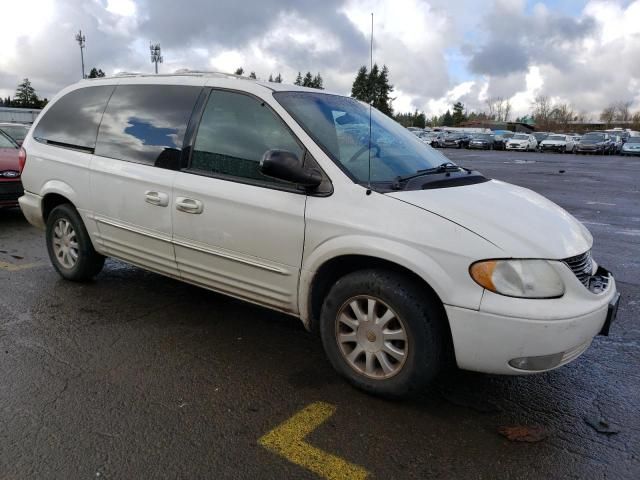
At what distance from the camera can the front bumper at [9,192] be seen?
7832 millimetres

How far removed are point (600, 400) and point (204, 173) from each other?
288 cm

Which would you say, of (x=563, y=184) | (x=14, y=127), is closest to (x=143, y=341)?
(x=14, y=127)

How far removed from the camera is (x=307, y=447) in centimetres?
261

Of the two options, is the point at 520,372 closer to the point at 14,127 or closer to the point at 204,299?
the point at 204,299

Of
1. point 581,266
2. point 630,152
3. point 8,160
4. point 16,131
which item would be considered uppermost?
point 581,266

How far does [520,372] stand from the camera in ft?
8.95

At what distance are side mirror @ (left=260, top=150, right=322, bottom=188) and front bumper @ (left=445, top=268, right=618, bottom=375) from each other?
1.07 metres

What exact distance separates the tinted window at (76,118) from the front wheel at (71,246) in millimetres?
627

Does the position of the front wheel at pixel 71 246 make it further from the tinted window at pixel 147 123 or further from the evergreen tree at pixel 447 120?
the evergreen tree at pixel 447 120

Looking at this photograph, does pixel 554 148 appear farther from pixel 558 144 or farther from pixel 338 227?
pixel 338 227

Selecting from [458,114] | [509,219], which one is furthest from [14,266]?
[458,114]

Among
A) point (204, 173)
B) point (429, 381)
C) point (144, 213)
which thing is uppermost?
point (204, 173)

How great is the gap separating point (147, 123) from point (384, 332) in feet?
8.16

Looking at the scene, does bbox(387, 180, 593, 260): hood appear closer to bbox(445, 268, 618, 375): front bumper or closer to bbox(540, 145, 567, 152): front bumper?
bbox(445, 268, 618, 375): front bumper
